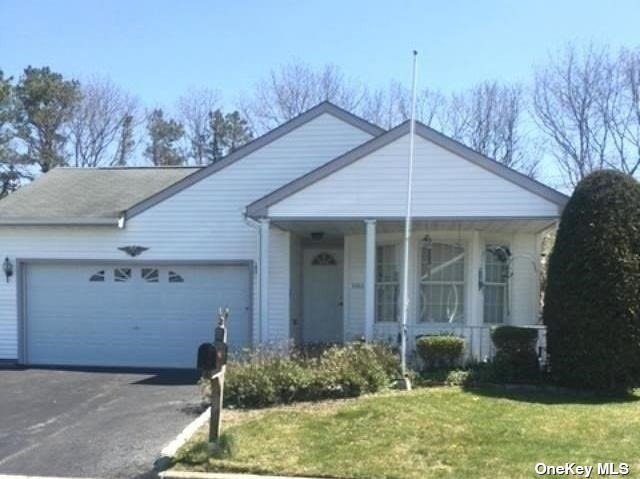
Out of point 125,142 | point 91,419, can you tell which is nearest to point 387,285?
point 91,419

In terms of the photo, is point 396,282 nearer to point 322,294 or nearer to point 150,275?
point 322,294

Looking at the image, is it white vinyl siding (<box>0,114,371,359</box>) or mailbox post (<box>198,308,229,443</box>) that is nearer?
mailbox post (<box>198,308,229,443</box>)

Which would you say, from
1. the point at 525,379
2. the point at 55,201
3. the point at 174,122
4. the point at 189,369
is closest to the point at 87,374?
the point at 189,369

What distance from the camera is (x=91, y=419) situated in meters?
10.2

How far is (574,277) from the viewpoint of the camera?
446 inches

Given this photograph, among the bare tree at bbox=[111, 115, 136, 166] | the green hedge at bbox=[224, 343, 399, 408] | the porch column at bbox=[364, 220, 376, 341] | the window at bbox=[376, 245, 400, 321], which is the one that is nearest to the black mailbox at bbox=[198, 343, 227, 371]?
the green hedge at bbox=[224, 343, 399, 408]

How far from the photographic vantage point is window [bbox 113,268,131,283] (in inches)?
651

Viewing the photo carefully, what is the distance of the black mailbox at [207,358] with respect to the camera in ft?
24.4

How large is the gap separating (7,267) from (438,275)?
9.29 metres

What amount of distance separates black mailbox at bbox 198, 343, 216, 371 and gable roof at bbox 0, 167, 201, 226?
942 cm

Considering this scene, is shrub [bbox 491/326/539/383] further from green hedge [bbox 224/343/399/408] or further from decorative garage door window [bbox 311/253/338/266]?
decorative garage door window [bbox 311/253/338/266]

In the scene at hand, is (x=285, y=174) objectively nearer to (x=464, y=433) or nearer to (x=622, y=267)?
(x=622, y=267)

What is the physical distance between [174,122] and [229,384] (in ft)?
119

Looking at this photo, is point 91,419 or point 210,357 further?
point 91,419
